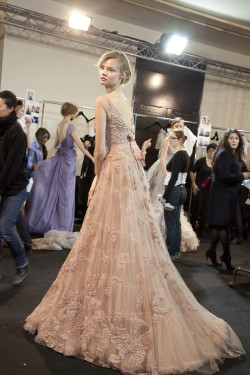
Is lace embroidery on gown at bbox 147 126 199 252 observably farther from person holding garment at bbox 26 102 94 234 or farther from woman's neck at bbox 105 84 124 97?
woman's neck at bbox 105 84 124 97

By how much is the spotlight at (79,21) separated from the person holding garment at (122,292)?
5.09 meters

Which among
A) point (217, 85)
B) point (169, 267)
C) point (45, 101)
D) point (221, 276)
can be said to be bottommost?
point (221, 276)

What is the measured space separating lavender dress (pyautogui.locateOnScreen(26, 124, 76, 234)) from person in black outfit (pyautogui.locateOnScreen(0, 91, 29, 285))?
2323 mm

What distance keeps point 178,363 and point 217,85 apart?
8.34 metres

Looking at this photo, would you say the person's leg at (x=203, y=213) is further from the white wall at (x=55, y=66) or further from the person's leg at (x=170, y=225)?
the white wall at (x=55, y=66)

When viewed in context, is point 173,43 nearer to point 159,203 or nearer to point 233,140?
point 159,203

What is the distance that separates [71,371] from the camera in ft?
7.29

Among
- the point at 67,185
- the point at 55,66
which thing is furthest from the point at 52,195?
the point at 55,66

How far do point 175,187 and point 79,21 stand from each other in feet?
13.2

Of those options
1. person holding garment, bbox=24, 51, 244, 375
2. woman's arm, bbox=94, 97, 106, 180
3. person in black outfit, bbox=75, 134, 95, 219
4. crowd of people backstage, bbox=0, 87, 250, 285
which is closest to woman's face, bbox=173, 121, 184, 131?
crowd of people backstage, bbox=0, 87, 250, 285

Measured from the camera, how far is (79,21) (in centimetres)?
727

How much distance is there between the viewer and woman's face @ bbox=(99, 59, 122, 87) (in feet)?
8.45

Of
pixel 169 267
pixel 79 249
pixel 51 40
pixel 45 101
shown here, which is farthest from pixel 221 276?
pixel 51 40

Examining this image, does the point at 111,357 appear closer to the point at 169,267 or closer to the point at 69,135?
the point at 169,267
